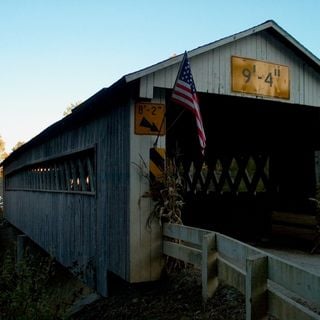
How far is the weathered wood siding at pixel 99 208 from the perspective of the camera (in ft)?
20.7

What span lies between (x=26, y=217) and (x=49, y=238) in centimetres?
534

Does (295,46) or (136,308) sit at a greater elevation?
(295,46)

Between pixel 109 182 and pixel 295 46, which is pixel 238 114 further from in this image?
pixel 109 182

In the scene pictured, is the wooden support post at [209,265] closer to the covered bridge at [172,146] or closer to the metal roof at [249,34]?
the covered bridge at [172,146]

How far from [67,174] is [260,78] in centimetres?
542

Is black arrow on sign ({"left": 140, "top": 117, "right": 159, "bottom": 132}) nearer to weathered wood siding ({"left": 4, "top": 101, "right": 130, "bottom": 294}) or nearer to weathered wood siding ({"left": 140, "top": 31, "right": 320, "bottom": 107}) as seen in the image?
weathered wood siding ({"left": 4, "top": 101, "right": 130, "bottom": 294})

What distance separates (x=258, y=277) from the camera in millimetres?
3732

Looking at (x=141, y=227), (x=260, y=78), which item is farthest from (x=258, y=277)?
(x=260, y=78)

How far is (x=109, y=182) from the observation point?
273 inches

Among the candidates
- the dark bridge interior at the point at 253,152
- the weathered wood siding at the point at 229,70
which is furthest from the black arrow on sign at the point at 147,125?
the dark bridge interior at the point at 253,152

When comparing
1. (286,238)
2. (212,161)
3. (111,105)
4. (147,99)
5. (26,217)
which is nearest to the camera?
(147,99)

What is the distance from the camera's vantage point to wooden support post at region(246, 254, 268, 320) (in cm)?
369

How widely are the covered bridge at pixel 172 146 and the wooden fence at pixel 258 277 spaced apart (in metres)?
1.27

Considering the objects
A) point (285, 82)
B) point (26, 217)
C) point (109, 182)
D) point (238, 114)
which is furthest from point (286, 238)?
point (26, 217)
